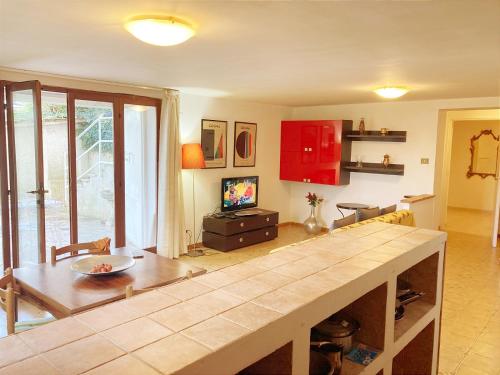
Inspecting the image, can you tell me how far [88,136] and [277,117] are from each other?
369cm

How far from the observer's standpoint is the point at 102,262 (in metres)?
2.80

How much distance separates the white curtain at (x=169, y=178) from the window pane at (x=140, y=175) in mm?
186

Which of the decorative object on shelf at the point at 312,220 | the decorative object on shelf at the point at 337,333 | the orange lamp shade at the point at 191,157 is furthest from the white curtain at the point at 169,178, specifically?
the decorative object on shelf at the point at 337,333

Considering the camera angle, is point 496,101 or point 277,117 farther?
point 277,117

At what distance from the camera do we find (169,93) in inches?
210

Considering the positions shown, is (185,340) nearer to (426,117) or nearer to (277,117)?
(426,117)

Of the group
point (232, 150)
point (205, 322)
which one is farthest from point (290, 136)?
point (205, 322)

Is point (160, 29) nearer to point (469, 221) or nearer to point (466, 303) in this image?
point (466, 303)

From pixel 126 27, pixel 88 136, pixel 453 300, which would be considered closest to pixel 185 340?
pixel 126 27

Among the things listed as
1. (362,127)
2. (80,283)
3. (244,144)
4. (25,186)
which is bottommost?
(80,283)

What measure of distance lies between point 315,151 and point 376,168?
3.52 ft

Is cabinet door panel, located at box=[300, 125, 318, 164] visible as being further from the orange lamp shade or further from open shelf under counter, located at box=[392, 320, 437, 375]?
open shelf under counter, located at box=[392, 320, 437, 375]

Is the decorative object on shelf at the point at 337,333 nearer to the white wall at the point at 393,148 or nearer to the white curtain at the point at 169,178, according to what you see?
the white curtain at the point at 169,178

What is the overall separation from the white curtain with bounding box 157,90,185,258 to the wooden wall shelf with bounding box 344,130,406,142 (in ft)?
9.72
